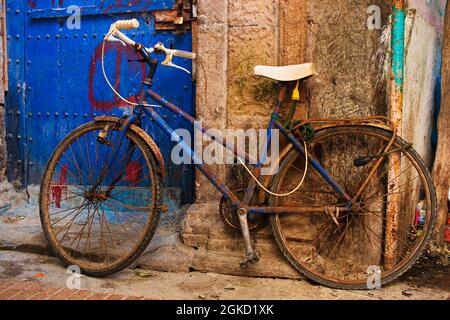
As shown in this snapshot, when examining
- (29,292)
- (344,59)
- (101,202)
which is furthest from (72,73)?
(344,59)

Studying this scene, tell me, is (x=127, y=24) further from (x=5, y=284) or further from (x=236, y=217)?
(x=5, y=284)

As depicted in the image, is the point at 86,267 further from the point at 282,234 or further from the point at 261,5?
the point at 261,5

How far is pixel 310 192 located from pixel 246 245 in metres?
0.61

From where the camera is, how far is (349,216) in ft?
11.3

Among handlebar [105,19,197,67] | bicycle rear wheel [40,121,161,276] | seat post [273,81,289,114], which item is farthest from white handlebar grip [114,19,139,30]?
seat post [273,81,289,114]

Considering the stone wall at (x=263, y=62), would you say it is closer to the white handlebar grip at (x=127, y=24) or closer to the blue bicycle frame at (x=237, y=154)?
the blue bicycle frame at (x=237, y=154)

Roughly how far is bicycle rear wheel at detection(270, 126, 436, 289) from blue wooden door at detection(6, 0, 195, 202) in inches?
46.4

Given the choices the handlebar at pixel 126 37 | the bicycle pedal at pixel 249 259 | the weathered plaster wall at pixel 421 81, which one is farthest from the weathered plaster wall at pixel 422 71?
the handlebar at pixel 126 37

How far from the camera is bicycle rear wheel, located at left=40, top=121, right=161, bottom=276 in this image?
3.50m

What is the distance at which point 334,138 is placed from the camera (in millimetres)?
3541

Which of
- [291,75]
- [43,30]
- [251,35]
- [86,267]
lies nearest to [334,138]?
[291,75]

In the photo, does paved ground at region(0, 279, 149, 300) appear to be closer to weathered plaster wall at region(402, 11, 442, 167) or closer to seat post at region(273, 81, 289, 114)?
seat post at region(273, 81, 289, 114)

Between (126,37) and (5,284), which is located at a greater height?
(126,37)

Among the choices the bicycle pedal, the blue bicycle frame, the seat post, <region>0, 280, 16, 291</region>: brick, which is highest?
the seat post
